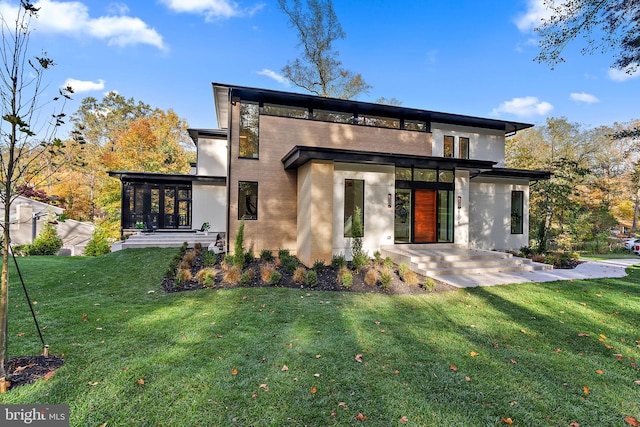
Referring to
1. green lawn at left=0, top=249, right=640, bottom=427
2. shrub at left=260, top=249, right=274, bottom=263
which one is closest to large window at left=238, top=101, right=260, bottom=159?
shrub at left=260, top=249, right=274, bottom=263

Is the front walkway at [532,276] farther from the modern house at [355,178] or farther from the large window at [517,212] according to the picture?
the large window at [517,212]

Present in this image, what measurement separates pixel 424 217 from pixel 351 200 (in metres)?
2.98

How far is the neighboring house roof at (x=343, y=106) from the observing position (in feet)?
32.3

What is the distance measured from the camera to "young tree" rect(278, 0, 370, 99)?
19453 millimetres

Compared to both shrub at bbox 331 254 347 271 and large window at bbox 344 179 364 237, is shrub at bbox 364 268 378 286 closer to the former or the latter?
shrub at bbox 331 254 347 271

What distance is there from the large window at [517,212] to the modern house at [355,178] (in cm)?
5

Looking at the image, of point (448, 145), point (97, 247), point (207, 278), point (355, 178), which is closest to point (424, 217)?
point (355, 178)

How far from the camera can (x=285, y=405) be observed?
2.62 meters

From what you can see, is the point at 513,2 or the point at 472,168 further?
the point at 513,2

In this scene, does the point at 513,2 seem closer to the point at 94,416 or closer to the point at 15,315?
the point at 94,416

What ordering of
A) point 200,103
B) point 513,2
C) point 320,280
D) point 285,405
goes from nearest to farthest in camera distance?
point 285,405 < point 320,280 < point 513,2 < point 200,103

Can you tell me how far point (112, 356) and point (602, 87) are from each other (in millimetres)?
22954

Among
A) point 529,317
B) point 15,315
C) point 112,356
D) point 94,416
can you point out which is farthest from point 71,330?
point 529,317

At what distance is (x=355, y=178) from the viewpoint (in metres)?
9.28
